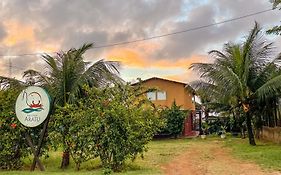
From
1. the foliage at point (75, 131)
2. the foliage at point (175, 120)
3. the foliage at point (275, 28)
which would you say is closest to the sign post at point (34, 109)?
the foliage at point (75, 131)

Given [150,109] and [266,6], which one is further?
[266,6]

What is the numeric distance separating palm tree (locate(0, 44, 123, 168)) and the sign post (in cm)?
84

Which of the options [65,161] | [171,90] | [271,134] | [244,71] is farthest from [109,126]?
[171,90]

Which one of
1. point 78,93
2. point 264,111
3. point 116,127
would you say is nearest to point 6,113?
point 78,93

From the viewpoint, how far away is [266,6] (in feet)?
69.3

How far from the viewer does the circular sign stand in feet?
41.7

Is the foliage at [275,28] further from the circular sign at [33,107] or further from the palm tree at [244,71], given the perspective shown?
the circular sign at [33,107]

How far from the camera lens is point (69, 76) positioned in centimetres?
1369

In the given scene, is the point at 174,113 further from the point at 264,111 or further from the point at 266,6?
the point at 266,6

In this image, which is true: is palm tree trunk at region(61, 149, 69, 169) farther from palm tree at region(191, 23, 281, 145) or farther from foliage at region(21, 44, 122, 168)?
palm tree at region(191, 23, 281, 145)

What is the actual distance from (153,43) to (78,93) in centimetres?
1046

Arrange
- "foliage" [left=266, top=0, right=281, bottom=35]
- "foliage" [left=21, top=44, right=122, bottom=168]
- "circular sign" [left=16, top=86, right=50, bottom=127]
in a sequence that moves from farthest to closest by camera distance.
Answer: "foliage" [left=266, top=0, right=281, bottom=35]
"foliage" [left=21, top=44, right=122, bottom=168]
"circular sign" [left=16, top=86, right=50, bottom=127]

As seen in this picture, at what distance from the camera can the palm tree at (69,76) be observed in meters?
13.6

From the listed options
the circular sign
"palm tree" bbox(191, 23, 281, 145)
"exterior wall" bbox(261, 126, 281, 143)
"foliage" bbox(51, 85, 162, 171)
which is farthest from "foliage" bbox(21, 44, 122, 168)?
"exterior wall" bbox(261, 126, 281, 143)
